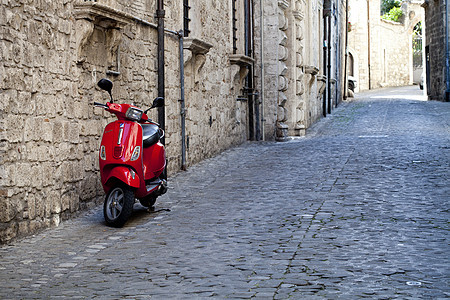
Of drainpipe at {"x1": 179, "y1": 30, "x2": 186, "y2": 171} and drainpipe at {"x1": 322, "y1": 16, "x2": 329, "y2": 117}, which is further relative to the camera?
drainpipe at {"x1": 322, "y1": 16, "x2": 329, "y2": 117}

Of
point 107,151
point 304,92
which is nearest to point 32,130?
point 107,151

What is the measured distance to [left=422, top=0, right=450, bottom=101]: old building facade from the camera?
2936 cm

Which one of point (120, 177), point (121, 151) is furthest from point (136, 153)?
point (120, 177)

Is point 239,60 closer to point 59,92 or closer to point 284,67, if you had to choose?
point 284,67

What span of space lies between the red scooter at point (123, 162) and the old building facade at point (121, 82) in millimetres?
472

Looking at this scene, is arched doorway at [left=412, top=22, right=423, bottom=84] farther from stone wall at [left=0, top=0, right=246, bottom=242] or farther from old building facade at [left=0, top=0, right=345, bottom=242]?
stone wall at [left=0, top=0, right=246, bottom=242]

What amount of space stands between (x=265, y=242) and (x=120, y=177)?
5.89ft

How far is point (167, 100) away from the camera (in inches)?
455

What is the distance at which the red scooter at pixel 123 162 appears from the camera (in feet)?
23.9

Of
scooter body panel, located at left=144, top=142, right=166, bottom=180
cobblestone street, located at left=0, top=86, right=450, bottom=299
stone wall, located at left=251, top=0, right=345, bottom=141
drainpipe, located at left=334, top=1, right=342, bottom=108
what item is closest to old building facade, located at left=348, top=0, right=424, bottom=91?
drainpipe, located at left=334, top=1, right=342, bottom=108

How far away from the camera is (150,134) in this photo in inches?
309

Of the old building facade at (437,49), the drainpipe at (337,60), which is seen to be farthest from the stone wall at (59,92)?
the drainpipe at (337,60)

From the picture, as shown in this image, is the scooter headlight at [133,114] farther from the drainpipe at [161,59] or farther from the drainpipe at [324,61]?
the drainpipe at [324,61]

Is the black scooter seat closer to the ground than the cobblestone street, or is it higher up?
higher up
